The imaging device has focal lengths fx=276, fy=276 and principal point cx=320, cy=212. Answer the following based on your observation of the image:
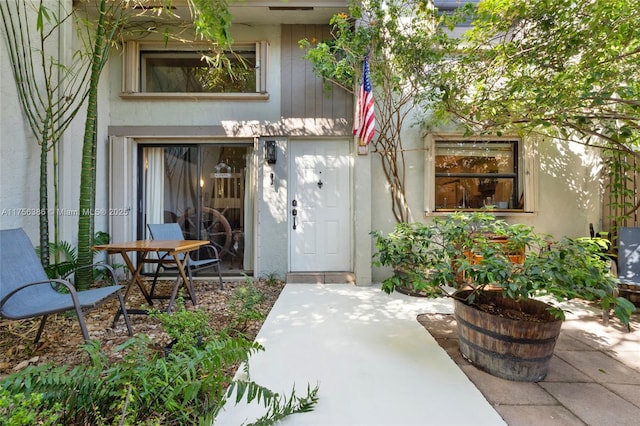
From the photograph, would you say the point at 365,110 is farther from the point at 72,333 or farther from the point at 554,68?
the point at 72,333

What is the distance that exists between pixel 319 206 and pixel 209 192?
1685 mm

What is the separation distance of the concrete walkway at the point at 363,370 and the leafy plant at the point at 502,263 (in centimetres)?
50

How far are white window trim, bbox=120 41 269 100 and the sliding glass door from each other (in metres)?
0.71

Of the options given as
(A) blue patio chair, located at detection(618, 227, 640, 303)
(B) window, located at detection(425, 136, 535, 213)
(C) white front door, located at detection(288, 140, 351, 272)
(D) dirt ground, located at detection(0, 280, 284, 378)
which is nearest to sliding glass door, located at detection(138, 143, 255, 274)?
(C) white front door, located at detection(288, 140, 351, 272)

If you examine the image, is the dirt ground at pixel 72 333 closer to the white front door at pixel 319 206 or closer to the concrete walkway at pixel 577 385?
the white front door at pixel 319 206

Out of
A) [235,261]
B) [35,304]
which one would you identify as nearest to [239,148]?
[235,261]

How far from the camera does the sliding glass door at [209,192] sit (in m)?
4.17

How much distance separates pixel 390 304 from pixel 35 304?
9.79 feet

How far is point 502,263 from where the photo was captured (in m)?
1.62

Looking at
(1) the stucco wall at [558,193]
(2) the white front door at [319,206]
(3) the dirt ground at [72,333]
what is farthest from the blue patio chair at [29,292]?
(1) the stucco wall at [558,193]

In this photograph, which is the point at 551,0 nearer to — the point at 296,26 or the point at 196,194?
the point at 296,26

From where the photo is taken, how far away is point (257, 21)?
399 centimetres

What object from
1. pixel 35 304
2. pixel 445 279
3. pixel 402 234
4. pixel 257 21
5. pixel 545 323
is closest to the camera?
pixel 545 323

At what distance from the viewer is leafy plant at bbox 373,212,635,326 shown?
1.46m
